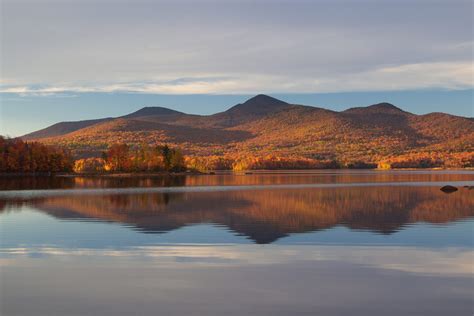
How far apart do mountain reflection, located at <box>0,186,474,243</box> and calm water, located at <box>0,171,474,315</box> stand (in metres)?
0.17

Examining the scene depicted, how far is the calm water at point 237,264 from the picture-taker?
13219mm

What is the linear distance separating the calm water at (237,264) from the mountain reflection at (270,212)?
17 centimetres

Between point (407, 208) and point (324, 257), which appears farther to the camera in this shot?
point (407, 208)

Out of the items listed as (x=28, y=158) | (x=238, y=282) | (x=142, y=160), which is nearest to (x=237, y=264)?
(x=238, y=282)

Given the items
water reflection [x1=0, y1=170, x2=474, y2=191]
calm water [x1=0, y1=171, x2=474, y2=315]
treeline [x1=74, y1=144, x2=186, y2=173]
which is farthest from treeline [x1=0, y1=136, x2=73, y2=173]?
calm water [x1=0, y1=171, x2=474, y2=315]

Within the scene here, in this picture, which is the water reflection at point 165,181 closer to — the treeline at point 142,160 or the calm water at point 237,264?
the treeline at point 142,160

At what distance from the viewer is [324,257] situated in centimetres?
1909

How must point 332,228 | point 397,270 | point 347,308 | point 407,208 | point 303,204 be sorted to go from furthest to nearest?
1. point 303,204
2. point 407,208
3. point 332,228
4. point 397,270
5. point 347,308

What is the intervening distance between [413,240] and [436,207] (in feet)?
56.0

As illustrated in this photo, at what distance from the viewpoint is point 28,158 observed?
390ft

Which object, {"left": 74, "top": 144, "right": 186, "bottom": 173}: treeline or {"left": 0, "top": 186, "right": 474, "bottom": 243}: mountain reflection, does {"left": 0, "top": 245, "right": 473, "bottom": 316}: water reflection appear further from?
{"left": 74, "top": 144, "right": 186, "bottom": 173}: treeline

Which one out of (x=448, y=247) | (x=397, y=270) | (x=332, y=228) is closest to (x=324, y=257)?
(x=397, y=270)

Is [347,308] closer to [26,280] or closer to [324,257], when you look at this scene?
[324,257]

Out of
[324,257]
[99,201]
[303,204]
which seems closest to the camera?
[324,257]
